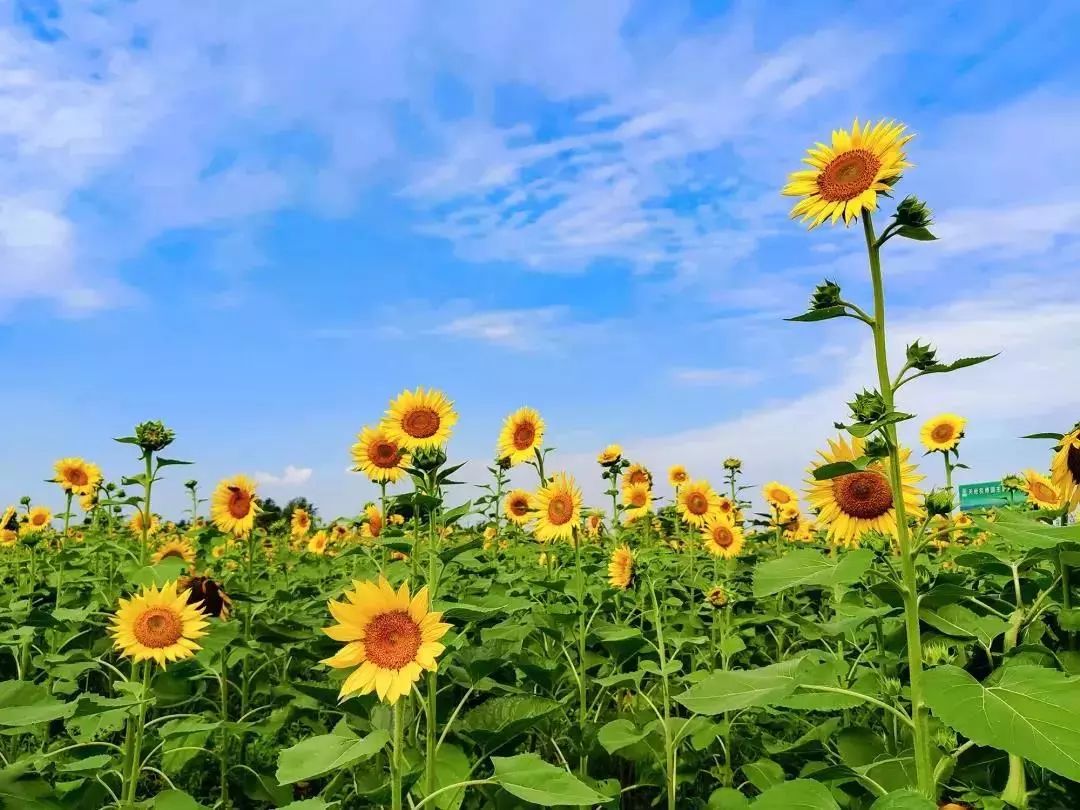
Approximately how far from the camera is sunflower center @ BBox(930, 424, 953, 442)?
7.57 m

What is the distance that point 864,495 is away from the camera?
2.91m

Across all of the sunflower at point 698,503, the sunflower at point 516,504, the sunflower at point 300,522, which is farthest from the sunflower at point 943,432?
the sunflower at point 300,522

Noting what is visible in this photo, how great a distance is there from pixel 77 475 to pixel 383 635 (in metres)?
6.91

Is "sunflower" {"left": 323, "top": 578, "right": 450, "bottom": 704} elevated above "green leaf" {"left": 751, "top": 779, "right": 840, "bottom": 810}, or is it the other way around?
"sunflower" {"left": 323, "top": 578, "right": 450, "bottom": 704}

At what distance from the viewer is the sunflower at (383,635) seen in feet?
7.94

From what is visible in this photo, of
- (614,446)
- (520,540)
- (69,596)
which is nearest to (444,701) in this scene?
(614,446)

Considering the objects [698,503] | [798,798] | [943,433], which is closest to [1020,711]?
[798,798]

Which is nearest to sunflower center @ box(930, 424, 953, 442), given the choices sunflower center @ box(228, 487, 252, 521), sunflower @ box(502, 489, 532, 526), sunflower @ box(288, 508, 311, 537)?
sunflower @ box(502, 489, 532, 526)

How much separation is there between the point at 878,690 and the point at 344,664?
6.15ft

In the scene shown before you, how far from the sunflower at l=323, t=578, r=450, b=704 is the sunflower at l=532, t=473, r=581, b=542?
254cm

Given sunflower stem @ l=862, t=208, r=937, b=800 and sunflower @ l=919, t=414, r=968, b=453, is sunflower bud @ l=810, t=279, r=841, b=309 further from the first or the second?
sunflower @ l=919, t=414, r=968, b=453

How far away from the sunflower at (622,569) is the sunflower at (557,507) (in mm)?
338

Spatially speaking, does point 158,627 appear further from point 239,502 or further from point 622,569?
point 622,569

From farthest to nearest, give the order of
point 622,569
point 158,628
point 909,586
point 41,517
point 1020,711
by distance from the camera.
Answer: point 41,517 < point 622,569 < point 158,628 < point 909,586 < point 1020,711
